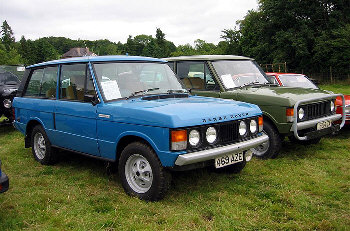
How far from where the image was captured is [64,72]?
18.0ft

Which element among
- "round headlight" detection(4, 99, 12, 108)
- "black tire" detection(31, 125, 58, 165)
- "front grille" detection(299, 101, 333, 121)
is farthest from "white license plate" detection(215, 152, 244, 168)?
"round headlight" detection(4, 99, 12, 108)

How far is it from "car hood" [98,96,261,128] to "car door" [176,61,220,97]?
2030 mm

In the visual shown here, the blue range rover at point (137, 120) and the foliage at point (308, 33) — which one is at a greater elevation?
the foliage at point (308, 33)

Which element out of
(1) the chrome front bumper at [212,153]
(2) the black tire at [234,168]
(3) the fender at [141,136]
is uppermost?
(3) the fender at [141,136]

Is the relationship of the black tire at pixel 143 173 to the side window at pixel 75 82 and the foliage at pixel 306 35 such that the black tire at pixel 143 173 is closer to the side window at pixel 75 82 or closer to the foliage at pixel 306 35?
the side window at pixel 75 82

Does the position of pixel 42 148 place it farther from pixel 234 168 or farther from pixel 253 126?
pixel 253 126

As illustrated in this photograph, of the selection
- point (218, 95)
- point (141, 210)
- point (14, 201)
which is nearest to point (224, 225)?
point (141, 210)

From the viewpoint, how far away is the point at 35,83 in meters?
6.16

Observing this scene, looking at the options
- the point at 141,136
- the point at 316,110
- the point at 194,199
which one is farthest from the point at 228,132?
the point at 316,110

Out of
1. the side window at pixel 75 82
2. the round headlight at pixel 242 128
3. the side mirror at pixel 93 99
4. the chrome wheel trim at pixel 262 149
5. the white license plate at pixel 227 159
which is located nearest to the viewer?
the white license plate at pixel 227 159

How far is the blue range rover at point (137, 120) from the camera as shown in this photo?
3.94 m

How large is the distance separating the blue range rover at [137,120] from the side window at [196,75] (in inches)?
58.7

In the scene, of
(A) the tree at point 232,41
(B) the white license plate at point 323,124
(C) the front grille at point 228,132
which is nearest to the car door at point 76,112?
(C) the front grille at point 228,132

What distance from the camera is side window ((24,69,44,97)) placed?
19.8 ft
